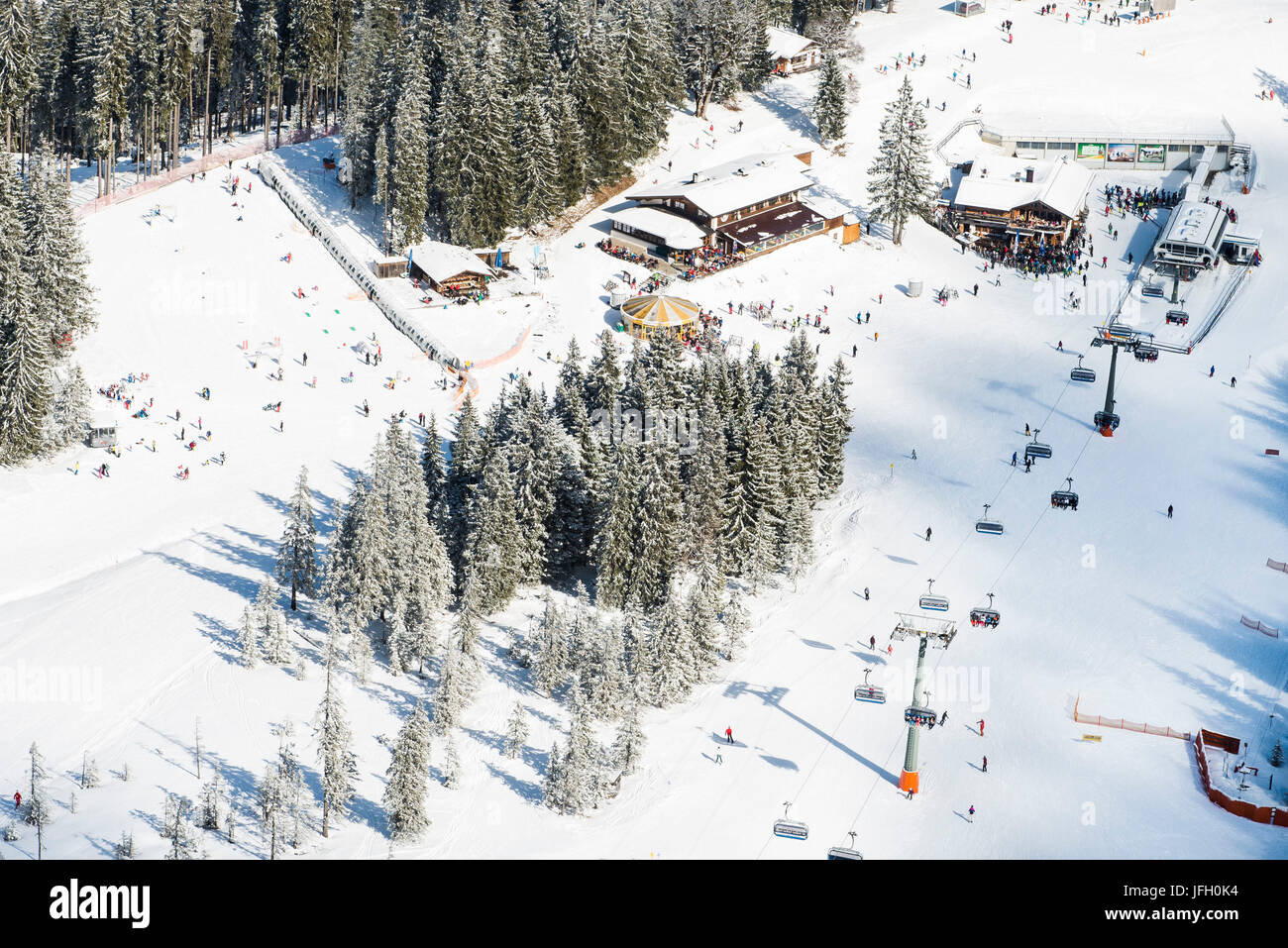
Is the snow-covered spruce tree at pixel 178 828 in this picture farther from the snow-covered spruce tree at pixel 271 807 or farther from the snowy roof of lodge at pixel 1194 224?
the snowy roof of lodge at pixel 1194 224

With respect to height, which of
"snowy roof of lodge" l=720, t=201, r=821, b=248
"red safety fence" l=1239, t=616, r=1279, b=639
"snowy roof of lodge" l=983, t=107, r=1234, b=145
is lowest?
"red safety fence" l=1239, t=616, r=1279, b=639

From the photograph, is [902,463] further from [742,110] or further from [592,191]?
[742,110]

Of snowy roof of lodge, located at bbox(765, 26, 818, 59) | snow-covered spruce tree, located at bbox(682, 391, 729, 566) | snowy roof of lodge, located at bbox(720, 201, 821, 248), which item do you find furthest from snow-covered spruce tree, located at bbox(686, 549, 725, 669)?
snowy roof of lodge, located at bbox(765, 26, 818, 59)

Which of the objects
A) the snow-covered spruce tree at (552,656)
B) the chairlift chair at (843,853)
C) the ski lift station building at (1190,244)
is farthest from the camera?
the ski lift station building at (1190,244)

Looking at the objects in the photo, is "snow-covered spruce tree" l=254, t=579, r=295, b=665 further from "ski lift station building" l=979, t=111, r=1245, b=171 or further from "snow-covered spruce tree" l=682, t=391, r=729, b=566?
"ski lift station building" l=979, t=111, r=1245, b=171

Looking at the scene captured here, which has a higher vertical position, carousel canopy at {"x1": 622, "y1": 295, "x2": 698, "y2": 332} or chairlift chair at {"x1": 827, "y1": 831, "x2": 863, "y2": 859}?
carousel canopy at {"x1": 622, "y1": 295, "x2": 698, "y2": 332}

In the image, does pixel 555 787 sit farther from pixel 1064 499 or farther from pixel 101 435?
pixel 101 435

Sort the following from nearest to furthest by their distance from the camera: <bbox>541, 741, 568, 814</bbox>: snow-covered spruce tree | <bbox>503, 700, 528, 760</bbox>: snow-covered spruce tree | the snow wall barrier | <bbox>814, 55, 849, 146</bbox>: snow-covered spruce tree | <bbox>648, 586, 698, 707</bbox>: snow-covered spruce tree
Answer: <bbox>541, 741, 568, 814</bbox>: snow-covered spruce tree
<bbox>503, 700, 528, 760</bbox>: snow-covered spruce tree
<bbox>648, 586, 698, 707</bbox>: snow-covered spruce tree
the snow wall barrier
<bbox>814, 55, 849, 146</bbox>: snow-covered spruce tree

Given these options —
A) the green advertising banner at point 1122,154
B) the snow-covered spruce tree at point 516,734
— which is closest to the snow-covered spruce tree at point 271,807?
the snow-covered spruce tree at point 516,734
